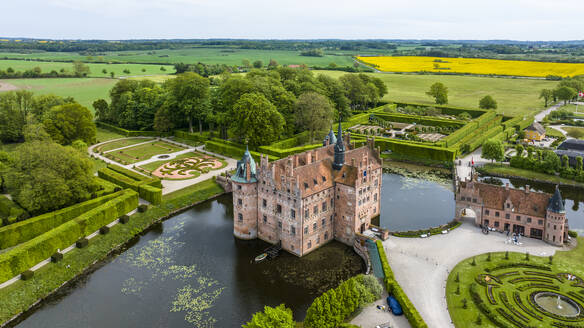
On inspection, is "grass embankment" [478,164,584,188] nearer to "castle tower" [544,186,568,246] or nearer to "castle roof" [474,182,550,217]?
"castle roof" [474,182,550,217]

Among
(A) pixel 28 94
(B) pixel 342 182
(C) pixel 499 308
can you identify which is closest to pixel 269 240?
(B) pixel 342 182

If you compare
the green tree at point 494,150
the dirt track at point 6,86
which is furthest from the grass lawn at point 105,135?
the green tree at point 494,150

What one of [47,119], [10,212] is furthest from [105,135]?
[10,212]

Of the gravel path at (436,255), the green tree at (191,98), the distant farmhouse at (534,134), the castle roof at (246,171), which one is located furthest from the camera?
the green tree at (191,98)

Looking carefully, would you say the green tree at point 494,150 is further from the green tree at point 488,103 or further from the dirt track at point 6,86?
the dirt track at point 6,86

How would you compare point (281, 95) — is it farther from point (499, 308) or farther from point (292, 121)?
point (499, 308)

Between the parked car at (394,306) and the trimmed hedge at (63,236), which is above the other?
the trimmed hedge at (63,236)

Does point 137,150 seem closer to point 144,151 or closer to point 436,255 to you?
point 144,151

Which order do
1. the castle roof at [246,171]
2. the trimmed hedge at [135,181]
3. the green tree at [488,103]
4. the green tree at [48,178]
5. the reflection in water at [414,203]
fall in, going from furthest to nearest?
the green tree at [488,103] → the trimmed hedge at [135,181] → the reflection in water at [414,203] → the green tree at [48,178] → the castle roof at [246,171]
